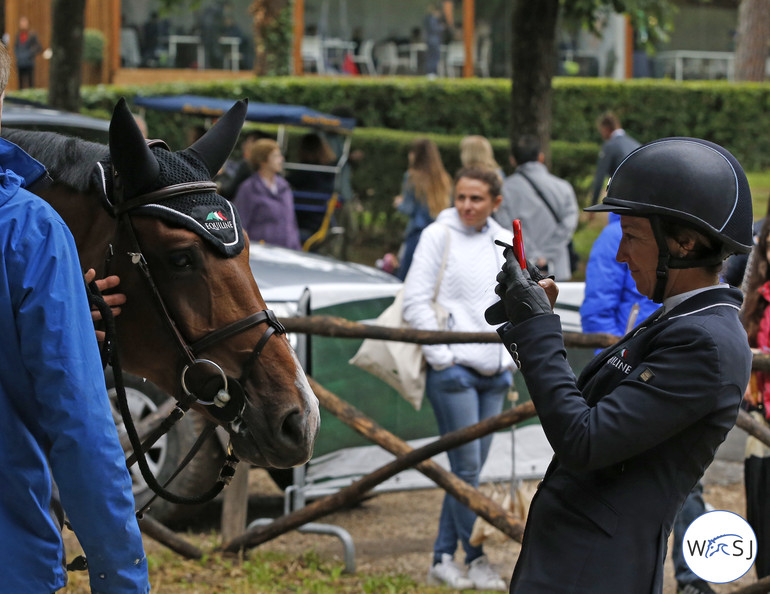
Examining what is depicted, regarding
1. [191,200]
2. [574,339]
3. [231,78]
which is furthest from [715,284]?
[231,78]

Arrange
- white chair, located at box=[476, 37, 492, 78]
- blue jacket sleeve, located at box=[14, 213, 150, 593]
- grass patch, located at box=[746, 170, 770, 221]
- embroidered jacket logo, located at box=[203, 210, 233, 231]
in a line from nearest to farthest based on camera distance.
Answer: blue jacket sleeve, located at box=[14, 213, 150, 593] < embroidered jacket logo, located at box=[203, 210, 233, 231] < grass patch, located at box=[746, 170, 770, 221] < white chair, located at box=[476, 37, 492, 78]

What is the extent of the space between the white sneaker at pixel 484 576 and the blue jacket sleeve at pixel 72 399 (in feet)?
11.7

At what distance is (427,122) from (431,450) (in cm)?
1561

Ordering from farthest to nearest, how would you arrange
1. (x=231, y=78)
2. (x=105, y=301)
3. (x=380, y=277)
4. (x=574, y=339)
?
(x=231, y=78) < (x=380, y=277) < (x=574, y=339) < (x=105, y=301)

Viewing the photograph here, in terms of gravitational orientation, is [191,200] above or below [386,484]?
above

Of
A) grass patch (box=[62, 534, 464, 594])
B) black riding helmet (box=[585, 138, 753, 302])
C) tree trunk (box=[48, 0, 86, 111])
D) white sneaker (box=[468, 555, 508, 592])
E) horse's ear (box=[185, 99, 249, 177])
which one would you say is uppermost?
tree trunk (box=[48, 0, 86, 111])

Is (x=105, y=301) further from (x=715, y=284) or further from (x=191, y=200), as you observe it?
(x=715, y=284)

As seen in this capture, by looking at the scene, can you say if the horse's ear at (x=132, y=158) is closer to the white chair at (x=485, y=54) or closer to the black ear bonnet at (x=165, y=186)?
the black ear bonnet at (x=165, y=186)

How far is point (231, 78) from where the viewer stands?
2281 centimetres

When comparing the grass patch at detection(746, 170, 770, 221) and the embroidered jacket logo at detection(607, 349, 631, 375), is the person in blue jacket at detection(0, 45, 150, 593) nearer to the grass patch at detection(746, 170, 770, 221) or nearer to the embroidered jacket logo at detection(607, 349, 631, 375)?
the embroidered jacket logo at detection(607, 349, 631, 375)

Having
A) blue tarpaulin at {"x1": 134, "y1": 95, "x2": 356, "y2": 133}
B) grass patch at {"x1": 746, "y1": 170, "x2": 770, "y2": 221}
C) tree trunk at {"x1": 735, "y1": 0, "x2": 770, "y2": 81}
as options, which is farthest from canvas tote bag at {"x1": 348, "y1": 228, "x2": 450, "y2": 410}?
tree trunk at {"x1": 735, "y1": 0, "x2": 770, "y2": 81}

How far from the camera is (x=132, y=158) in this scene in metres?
2.79

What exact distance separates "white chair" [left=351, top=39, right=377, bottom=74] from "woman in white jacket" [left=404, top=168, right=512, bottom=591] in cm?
1827

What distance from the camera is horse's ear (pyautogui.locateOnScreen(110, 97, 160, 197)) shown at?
271 centimetres
